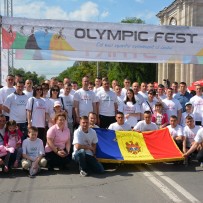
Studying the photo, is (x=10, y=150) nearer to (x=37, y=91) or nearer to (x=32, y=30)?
(x=37, y=91)

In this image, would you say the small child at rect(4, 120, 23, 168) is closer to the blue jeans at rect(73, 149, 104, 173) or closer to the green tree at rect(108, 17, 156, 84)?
the blue jeans at rect(73, 149, 104, 173)

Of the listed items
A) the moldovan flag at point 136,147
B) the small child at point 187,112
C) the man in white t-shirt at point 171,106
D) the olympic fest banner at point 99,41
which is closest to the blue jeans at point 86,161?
the moldovan flag at point 136,147

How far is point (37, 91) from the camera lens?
9031 millimetres

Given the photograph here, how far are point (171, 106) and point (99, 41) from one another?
319 centimetres

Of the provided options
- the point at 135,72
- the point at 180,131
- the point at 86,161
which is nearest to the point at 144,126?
the point at 180,131

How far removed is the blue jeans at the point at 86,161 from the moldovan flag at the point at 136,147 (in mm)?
386

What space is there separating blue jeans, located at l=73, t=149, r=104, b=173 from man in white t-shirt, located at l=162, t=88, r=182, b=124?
3167 mm

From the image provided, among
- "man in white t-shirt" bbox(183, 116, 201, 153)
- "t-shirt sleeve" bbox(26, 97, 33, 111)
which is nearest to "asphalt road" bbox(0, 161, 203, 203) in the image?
"man in white t-shirt" bbox(183, 116, 201, 153)

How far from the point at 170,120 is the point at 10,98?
4.16 metres

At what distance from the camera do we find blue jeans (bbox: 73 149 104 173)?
7.91 meters

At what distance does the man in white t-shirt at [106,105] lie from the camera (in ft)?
32.9

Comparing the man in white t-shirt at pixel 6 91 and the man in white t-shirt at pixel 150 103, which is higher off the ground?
the man in white t-shirt at pixel 6 91

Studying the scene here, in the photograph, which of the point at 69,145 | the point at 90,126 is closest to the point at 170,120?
the point at 90,126

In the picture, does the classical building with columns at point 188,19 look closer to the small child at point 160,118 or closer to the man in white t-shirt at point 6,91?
the small child at point 160,118
